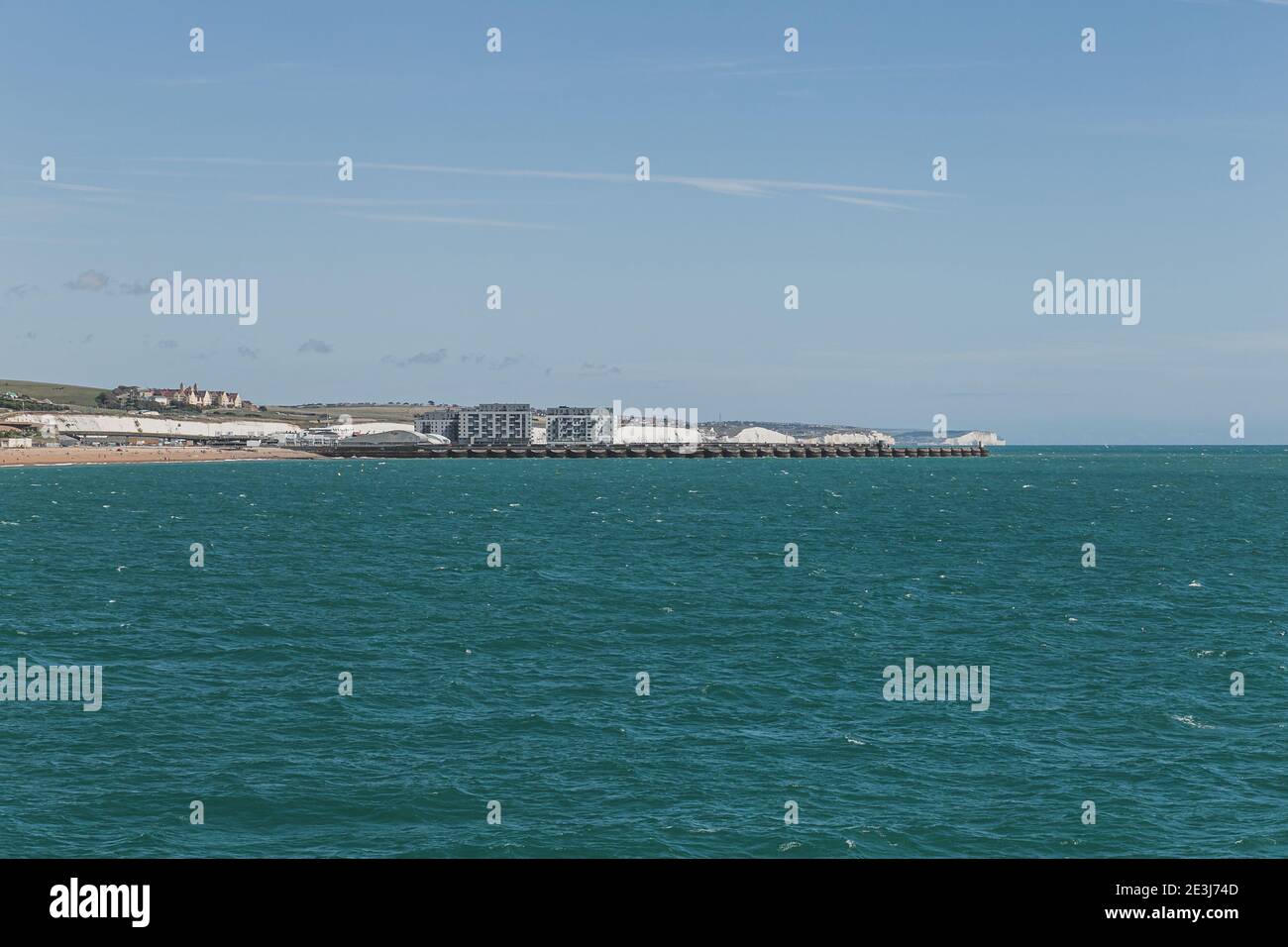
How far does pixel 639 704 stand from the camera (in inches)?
1720

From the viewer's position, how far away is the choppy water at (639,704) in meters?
31.0

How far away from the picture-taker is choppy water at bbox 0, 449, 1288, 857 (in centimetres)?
3098
